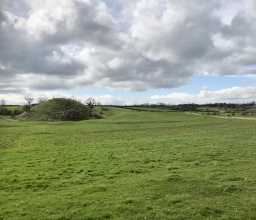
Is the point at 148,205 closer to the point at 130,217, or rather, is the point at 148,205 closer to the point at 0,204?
the point at 130,217

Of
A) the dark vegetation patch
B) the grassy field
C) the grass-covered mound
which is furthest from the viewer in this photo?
Result: the grass-covered mound

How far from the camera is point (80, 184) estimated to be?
16781mm

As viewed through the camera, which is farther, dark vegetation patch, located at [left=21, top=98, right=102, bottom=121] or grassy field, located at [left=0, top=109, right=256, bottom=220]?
dark vegetation patch, located at [left=21, top=98, right=102, bottom=121]

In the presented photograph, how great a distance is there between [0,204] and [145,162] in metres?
12.0

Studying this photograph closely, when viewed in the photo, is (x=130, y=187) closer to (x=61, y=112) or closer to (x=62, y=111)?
(x=61, y=112)

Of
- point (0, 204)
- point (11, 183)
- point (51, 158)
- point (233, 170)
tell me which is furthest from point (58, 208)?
point (51, 158)

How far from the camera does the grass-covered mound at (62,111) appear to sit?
5561 inches

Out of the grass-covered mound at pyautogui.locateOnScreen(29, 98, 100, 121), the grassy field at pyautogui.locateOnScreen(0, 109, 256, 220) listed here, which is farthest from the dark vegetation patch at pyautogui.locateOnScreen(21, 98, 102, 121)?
the grassy field at pyautogui.locateOnScreen(0, 109, 256, 220)

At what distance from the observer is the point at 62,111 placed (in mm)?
150375

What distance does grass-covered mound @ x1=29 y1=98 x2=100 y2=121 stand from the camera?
141 meters

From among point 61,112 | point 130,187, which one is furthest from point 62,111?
point 130,187

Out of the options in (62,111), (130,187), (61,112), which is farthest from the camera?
(62,111)

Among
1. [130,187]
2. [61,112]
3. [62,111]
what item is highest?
[62,111]

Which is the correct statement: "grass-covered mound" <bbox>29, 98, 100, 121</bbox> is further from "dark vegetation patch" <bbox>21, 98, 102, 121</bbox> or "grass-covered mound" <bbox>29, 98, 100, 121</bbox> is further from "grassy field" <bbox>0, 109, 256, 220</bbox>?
"grassy field" <bbox>0, 109, 256, 220</bbox>
